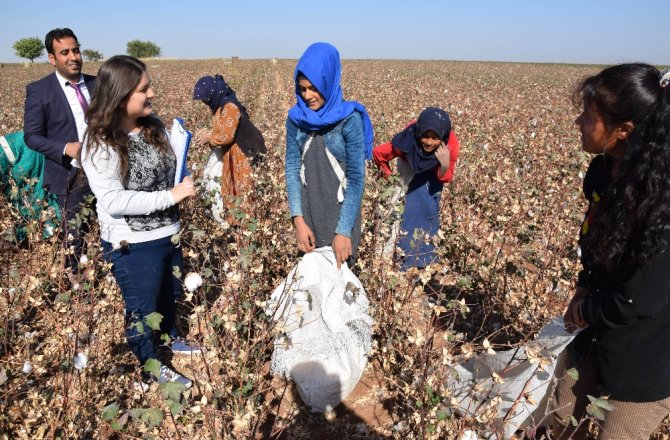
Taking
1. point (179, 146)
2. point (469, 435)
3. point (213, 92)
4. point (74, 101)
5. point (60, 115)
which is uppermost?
point (213, 92)

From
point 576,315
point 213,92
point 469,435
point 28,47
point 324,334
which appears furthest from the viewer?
point 28,47

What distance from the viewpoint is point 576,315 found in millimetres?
1644

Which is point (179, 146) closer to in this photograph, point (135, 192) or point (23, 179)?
point (135, 192)

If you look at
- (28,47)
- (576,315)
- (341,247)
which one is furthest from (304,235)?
(28,47)

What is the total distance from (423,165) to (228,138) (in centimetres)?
193

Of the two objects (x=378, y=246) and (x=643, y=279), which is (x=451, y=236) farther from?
(x=643, y=279)

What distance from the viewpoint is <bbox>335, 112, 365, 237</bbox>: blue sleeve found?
2396mm

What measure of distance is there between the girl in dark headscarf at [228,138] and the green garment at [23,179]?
1535 mm

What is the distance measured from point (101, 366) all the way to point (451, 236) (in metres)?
2.89

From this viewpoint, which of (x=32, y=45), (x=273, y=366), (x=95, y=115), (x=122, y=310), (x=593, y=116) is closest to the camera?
(x=593, y=116)

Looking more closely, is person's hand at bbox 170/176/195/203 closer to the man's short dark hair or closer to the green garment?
the man's short dark hair

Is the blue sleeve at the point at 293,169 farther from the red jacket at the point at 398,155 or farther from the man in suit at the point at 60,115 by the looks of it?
the man in suit at the point at 60,115

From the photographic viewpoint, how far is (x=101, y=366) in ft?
9.45

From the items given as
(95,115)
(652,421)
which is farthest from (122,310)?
(652,421)
